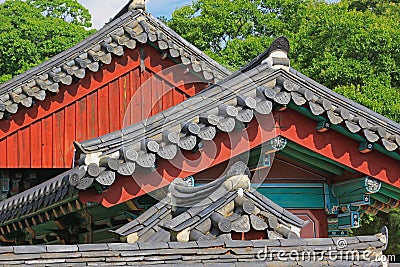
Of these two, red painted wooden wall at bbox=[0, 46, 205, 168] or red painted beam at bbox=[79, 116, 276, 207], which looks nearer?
red painted beam at bbox=[79, 116, 276, 207]

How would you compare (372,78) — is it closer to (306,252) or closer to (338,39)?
(338,39)

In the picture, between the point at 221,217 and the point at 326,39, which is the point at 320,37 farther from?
the point at 221,217

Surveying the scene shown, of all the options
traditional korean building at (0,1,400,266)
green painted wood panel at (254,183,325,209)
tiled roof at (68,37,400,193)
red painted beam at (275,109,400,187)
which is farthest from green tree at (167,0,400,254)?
tiled roof at (68,37,400,193)

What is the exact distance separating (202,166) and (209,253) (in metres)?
2.59

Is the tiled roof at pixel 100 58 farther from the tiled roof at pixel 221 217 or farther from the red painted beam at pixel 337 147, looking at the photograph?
the tiled roof at pixel 221 217

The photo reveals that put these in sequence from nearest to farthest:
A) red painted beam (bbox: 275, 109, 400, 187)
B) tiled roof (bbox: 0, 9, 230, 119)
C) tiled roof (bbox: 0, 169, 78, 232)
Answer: tiled roof (bbox: 0, 169, 78, 232) < red painted beam (bbox: 275, 109, 400, 187) < tiled roof (bbox: 0, 9, 230, 119)

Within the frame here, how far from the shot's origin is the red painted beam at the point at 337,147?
867cm

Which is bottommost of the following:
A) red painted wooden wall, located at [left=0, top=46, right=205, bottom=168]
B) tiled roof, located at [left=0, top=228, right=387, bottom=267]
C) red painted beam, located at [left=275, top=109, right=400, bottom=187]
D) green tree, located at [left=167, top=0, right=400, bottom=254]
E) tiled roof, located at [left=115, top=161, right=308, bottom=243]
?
tiled roof, located at [left=0, top=228, right=387, bottom=267]

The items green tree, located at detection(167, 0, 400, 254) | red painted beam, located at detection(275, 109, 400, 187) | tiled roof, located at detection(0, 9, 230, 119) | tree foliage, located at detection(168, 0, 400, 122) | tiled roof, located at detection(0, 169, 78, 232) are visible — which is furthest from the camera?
tree foliage, located at detection(168, 0, 400, 122)

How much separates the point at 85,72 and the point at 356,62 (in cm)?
1278

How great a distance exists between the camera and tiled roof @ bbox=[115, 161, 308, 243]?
665cm

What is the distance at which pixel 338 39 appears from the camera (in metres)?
24.0

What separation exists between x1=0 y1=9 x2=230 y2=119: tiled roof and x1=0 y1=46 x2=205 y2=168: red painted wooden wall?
0.66ft

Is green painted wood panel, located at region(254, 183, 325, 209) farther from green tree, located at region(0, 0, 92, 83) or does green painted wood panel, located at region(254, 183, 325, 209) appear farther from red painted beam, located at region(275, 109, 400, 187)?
green tree, located at region(0, 0, 92, 83)
